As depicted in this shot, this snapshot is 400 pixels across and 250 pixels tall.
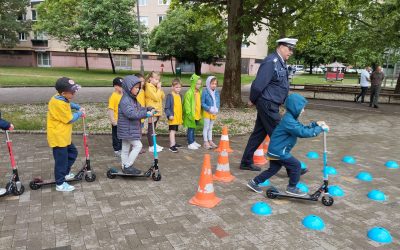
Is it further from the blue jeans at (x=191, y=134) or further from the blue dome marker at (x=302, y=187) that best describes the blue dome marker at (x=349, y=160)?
the blue jeans at (x=191, y=134)

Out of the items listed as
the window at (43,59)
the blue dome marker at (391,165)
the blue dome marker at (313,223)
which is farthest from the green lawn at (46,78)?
the blue dome marker at (313,223)

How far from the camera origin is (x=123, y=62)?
50312 millimetres

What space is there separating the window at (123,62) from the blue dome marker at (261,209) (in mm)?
47824

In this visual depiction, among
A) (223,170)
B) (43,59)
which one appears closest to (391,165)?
(223,170)

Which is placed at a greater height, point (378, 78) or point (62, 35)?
point (62, 35)

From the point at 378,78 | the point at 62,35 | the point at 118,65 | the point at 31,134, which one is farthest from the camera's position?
the point at 118,65

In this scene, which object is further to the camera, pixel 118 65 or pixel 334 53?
pixel 334 53

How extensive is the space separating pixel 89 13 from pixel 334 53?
37534 millimetres

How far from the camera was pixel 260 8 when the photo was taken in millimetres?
12773

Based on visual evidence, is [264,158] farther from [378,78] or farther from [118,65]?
[118,65]

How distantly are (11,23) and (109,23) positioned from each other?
17913 mm

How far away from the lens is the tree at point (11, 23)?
145 ft

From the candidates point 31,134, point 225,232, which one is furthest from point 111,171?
point 31,134

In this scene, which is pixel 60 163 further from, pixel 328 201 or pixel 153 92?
pixel 328 201
